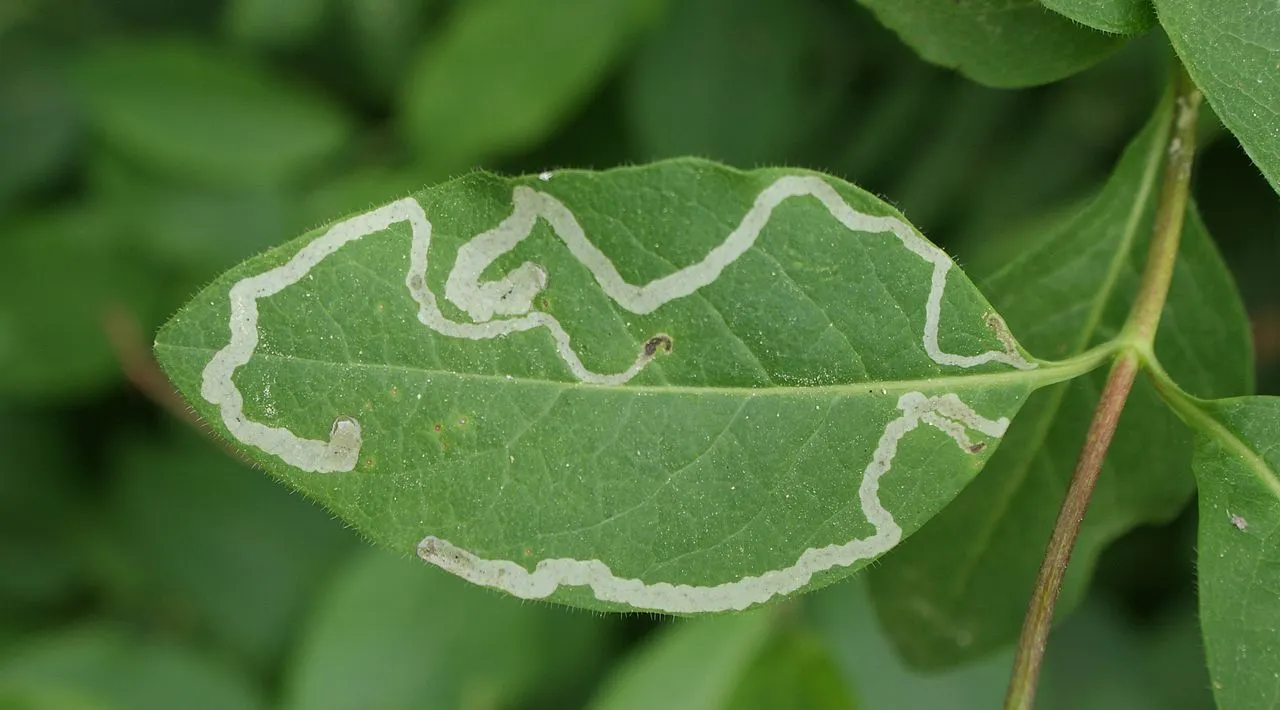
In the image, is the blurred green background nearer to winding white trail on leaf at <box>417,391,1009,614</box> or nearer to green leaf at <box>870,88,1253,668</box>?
green leaf at <box>870,88,1253,668</box>

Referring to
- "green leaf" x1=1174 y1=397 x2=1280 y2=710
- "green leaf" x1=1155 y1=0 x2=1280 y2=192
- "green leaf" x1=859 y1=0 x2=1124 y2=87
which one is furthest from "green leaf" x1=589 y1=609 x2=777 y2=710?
"green leaf" x1=1155 y1=0 x2=1280 y2=192

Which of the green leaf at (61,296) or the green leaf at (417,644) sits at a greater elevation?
the green leaf at (61,296)

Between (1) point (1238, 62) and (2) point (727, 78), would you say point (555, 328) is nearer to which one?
(1) point (1238, 62)

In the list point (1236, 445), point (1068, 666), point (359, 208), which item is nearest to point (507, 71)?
point (359, 208)

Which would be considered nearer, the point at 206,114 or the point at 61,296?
the point at 206,114

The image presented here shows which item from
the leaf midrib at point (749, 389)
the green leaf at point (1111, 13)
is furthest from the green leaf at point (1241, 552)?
the green leaf at point (1111, 13)

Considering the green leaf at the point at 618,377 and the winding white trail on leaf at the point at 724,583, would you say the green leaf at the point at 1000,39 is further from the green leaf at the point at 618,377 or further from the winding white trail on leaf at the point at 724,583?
the winding white trail on leaf at the point at 724,583
